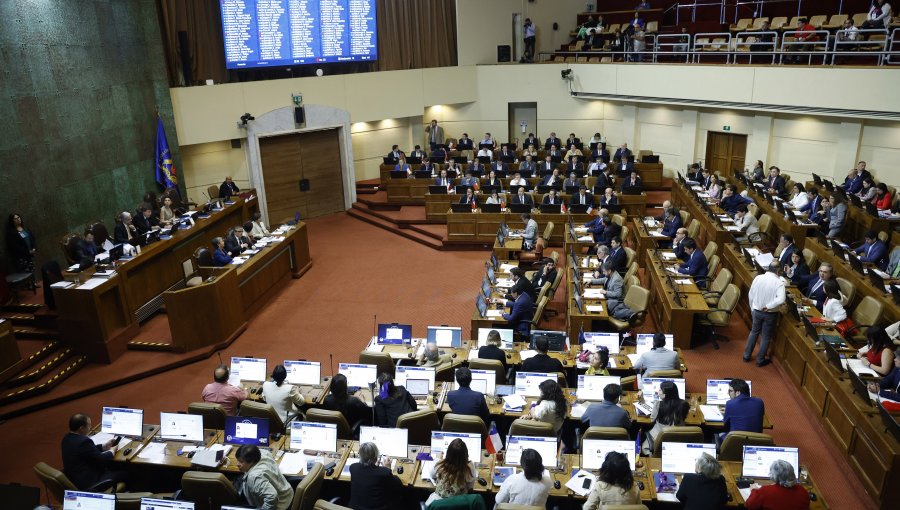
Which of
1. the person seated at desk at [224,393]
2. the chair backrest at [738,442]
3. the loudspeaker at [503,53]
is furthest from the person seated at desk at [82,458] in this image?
the loudspeaker at [503,53]

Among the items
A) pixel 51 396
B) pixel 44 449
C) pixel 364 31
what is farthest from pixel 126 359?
pixel 364 31

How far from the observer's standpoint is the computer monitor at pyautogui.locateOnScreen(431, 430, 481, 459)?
20.9 feet

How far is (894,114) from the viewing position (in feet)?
44.1

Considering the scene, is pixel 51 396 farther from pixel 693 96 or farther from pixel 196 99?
pixel 693 96

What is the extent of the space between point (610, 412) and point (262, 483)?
3570 mm

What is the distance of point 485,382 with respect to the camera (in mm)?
7773

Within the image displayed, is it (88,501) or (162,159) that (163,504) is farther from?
(162,159)

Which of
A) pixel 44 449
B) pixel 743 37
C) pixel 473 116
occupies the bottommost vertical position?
pixel 44 449

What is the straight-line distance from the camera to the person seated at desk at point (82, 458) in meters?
6.52

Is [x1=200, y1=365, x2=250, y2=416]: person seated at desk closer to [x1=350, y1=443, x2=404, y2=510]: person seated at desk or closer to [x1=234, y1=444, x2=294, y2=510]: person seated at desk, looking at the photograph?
[x1=234, y1=444, x2=294, y2=510]: person seated at desk

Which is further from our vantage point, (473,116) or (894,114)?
(473,116)

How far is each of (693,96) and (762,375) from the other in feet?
36.4

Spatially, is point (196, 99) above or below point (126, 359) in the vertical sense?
above

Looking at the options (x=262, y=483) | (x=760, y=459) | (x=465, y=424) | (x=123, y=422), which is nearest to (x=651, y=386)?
(x=760, y=459)
